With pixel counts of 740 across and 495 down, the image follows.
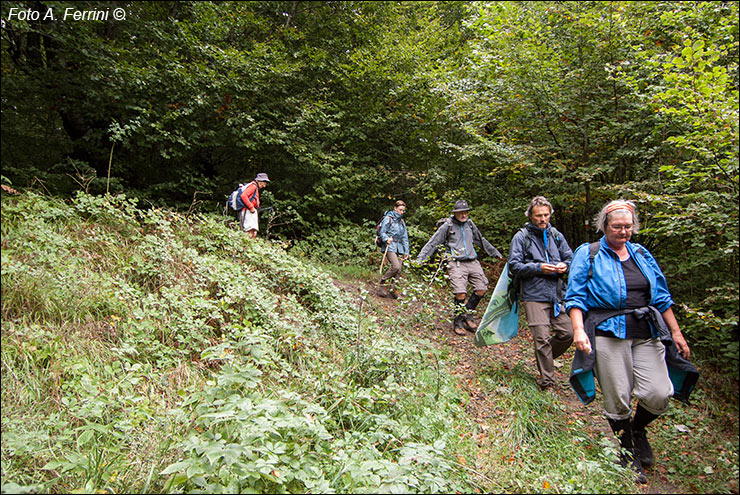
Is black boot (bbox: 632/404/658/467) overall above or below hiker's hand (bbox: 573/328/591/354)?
below

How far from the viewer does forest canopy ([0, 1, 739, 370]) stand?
4672 millimetres

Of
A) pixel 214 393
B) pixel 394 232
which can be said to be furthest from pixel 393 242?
pixel 214 393

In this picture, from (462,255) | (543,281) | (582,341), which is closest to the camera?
(582,341)

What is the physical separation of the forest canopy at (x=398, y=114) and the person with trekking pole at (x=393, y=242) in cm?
197

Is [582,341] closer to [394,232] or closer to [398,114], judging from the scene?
[394,232]

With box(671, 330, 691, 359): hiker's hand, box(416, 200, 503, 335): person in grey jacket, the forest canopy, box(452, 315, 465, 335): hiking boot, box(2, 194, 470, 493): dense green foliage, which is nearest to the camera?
box(2, 194, 470, 493): dense green foliage

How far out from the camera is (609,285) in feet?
10.2

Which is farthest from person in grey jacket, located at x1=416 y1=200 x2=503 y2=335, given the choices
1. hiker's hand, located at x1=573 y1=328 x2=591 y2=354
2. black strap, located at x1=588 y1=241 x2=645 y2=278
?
hiker's hand, located at x1=573 y1=328 x2=591 y2=354

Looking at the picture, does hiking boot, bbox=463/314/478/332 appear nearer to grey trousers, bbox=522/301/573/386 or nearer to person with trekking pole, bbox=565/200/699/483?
grey trousers, bbox=522/301/573/386

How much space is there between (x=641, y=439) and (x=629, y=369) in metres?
0.68

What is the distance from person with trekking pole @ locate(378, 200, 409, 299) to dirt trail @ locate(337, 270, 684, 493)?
37cm

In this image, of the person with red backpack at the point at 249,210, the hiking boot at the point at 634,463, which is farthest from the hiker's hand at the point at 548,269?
the person with red backpack at the point at 249,210

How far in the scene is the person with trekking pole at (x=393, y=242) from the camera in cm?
799

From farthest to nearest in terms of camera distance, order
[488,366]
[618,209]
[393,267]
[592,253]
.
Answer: [393,267] → [488,366] → [592,253] → [618,209]
